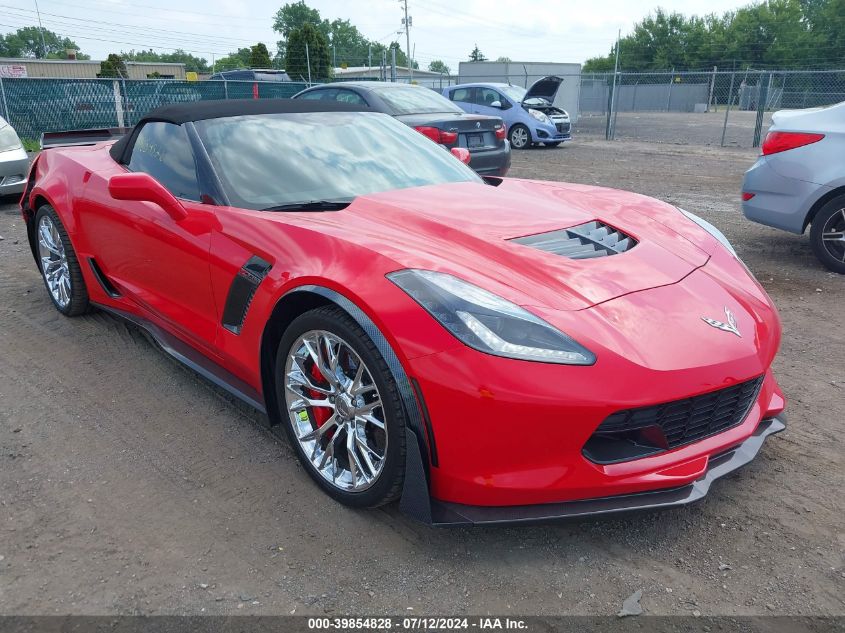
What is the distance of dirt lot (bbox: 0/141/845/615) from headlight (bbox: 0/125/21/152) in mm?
5762

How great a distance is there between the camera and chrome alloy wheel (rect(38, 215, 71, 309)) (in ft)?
14.4

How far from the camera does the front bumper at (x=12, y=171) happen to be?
796 cm

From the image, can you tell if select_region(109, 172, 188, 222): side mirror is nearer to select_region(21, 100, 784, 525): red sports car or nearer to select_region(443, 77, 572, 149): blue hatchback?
select_region(21, 100, 784, 525): red sports car

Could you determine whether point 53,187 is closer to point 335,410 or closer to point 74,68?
point 335,410

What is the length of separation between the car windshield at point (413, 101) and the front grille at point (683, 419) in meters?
7.90

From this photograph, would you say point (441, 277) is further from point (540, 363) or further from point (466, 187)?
point (466, 187)

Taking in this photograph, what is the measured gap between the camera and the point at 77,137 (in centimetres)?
512

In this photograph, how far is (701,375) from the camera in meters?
2.13

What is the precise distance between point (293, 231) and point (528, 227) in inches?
38.4

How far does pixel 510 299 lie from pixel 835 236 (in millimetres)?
4570

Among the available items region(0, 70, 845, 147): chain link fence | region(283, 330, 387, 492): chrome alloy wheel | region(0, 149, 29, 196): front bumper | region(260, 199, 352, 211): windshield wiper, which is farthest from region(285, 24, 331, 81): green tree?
region(283, 330, 387, 492): chrome alloy wheel

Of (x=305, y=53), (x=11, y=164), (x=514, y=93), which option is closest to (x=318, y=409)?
(x=11, y=164)

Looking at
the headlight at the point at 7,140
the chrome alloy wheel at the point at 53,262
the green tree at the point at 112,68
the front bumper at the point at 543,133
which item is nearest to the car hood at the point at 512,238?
the chrome alloy wheel at the point at 53,262

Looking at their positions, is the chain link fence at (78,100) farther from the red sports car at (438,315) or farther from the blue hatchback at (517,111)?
the red sports car at (438,315)
